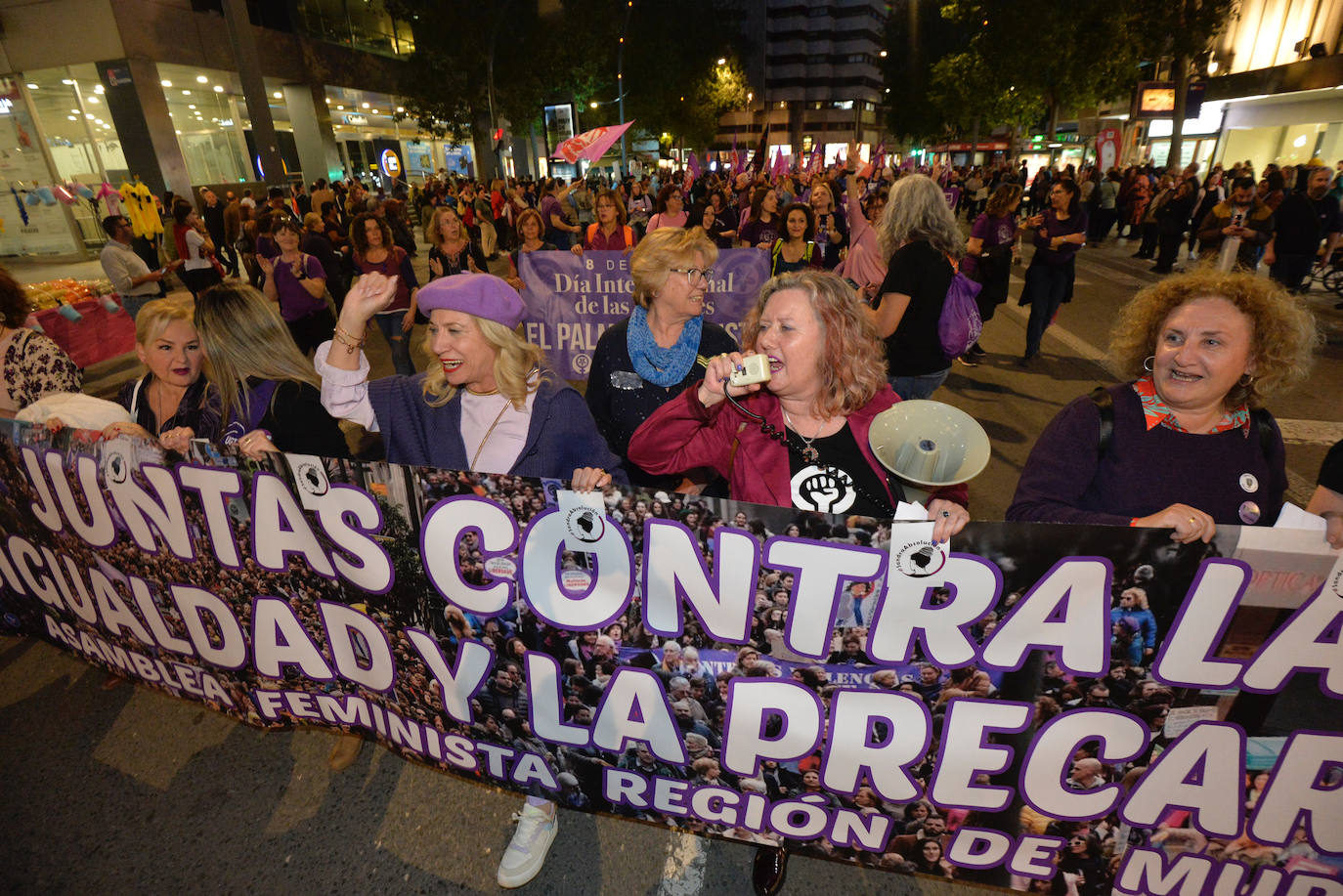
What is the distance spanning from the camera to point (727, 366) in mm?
1900

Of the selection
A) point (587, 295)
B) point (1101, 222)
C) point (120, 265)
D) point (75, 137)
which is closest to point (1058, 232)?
point (587, 295)

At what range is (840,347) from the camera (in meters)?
2.12

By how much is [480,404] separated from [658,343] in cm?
104

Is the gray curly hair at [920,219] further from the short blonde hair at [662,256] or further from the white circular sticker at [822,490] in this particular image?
the white circular sticker at [822,490]

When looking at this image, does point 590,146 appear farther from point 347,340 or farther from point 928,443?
point 928,443

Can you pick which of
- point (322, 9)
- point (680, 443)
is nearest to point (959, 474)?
point (680, 443)

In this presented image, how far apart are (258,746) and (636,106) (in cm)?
4994

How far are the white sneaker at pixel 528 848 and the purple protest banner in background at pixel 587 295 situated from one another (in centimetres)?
398

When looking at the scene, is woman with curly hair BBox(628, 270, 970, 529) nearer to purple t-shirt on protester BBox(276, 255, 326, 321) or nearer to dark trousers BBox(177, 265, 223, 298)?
purple t-shirt on protester BBox(276, 255, 326, 321)

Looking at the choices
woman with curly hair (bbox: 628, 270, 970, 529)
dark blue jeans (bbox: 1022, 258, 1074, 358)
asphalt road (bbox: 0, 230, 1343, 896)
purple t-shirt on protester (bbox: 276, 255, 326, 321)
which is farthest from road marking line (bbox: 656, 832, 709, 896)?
dark blue jeans (bbox: 1022, 258, 1074, 358)

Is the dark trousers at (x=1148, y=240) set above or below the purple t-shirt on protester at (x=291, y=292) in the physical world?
below

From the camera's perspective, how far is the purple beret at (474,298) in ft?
7.73

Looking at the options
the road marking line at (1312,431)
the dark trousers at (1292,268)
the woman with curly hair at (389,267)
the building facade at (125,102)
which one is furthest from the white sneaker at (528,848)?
the building facade at (125,102)

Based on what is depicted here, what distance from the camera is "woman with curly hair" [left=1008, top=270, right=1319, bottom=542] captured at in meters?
1.94
